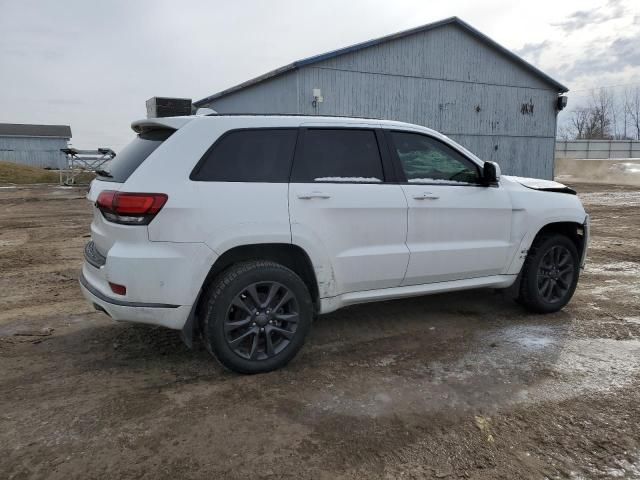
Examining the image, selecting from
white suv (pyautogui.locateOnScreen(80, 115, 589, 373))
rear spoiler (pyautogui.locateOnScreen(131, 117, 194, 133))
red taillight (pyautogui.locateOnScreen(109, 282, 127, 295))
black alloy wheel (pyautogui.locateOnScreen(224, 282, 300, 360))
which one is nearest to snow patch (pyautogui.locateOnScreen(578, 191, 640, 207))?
white suv (pyautogui.locateOnScreen(80, 115, 589, 373))

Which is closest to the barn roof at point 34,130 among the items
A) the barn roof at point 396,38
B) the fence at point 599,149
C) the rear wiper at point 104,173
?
the barn roof at point 396,38

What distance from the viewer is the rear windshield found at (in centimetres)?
357

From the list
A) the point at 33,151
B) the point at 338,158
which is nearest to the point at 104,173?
the point at 338,158

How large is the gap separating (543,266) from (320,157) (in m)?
2.65

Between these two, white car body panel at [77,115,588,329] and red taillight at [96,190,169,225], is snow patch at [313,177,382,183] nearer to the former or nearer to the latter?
white car body panel at [77,115,588,329]

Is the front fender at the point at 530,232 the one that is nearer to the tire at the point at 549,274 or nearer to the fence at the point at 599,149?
the tire at the point at 549,274

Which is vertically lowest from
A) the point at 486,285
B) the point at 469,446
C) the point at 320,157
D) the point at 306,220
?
the point at 469,446

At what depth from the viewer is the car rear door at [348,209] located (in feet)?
12.5

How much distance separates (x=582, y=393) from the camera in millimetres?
3482

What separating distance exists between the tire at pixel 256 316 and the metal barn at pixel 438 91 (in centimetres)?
1547

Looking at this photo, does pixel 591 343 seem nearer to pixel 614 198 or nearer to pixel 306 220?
pixel 306 220

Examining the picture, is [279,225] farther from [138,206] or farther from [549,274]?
[549,274]

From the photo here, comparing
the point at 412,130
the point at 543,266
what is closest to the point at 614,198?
the point at 543,266

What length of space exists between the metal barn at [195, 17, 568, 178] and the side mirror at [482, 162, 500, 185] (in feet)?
47.6
